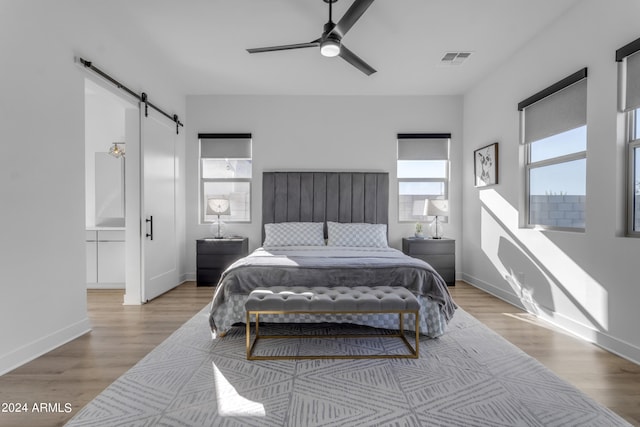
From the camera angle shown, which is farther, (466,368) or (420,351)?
(420,351)

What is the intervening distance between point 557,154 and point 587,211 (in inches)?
29.2

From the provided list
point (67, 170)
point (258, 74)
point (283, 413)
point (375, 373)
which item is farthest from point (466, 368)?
point (258, 74)

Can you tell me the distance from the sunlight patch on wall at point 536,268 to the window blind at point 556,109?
3.07 feet

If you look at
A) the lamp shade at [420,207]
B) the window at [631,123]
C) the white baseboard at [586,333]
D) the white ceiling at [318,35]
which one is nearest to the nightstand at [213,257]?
the white ceiling at [318,35]

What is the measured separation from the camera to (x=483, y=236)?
15.1ft

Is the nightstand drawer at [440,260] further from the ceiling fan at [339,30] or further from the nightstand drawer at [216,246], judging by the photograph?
the ceiling fan at [339,30]

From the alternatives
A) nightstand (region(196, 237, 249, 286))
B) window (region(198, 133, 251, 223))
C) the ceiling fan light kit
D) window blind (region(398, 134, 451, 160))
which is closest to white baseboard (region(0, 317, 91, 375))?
nightstand (region(196, 237, 249, 286))

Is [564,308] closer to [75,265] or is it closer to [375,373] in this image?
[375,373]

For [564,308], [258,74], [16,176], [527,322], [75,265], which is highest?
[258,74]

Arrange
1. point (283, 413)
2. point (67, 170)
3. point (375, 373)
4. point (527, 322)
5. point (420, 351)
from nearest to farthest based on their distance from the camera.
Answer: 1. point (283, 413)
2. point (375, 373)
3. point (420, 351)
4. point (67, 170)
5. point (527, 322)

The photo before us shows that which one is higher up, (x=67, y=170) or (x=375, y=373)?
(x=67, y=170)

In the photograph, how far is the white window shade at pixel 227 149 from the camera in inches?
206

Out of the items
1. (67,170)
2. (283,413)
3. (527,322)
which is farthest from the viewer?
(527,322)

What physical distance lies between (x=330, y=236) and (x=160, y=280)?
91.0 inches
